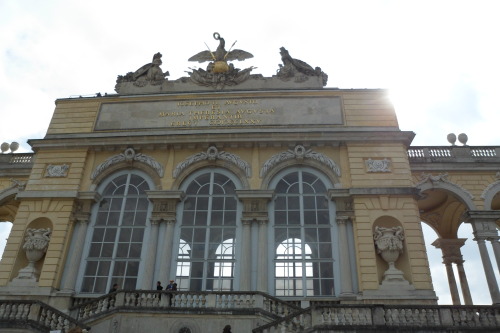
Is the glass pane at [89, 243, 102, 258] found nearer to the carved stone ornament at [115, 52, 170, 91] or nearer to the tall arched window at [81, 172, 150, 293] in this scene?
the tall arched window at [81, 172, 150, 293]

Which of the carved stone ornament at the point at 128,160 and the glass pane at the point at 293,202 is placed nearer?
the glass pane at the point at 293,202

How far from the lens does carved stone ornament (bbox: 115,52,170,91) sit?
2177 centimetres

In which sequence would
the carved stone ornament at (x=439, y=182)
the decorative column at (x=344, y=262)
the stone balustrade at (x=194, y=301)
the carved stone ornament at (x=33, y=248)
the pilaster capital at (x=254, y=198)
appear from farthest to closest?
the carved stone ornament at (x=439, y=182), the pilaster capital at (x=254, y=198), the carved stone ornament at (x=33, y=248), the decorative column at (x=344, y=262), the stone balustrade at (x=194, y=301)

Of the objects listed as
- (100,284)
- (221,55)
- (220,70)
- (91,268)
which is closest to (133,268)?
(100,284)

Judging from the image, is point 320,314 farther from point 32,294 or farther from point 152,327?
point 32,294

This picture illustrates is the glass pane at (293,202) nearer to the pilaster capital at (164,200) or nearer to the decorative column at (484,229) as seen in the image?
the pilaster capital at (164,200)

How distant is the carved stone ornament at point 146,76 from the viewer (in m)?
21.8

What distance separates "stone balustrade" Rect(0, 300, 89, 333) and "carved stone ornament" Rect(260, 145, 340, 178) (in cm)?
901

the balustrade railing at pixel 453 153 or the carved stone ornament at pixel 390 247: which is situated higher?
the balustrade railing at pixel 453 153

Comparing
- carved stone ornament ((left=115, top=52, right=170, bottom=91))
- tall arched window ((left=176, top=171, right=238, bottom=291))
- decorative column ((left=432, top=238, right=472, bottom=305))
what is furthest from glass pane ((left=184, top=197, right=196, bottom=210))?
decorative column ((left=432, top=238, right=472, bottom=305))

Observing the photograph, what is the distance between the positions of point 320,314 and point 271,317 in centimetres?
204

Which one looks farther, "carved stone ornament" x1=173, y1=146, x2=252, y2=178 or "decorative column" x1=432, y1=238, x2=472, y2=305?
"decorative column" x1=432, y1=238, x2=472, y2=305

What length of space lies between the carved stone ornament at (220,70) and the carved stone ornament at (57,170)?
7.15 m

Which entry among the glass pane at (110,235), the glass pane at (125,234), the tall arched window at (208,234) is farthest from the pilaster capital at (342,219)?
the glass pane at (110,235)
